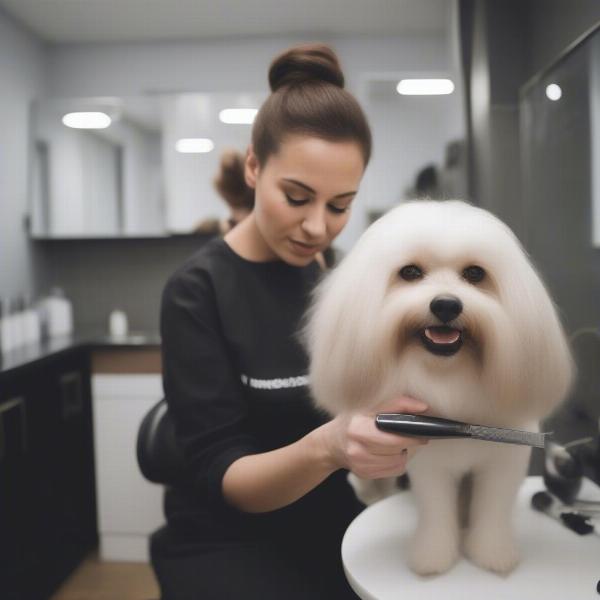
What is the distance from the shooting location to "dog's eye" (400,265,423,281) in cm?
60

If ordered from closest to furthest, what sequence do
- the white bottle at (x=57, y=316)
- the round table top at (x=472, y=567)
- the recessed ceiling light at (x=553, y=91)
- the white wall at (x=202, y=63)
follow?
the round table top at (x=472, y=567)
the recessed ceiling light at (x=553, y=91)
the white bottle at (x=57, y=316)
the white wall at (x=202, y=63)

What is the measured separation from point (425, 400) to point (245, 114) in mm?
2255

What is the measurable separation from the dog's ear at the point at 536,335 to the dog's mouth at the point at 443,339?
6 centimetres

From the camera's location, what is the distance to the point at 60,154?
268 cm

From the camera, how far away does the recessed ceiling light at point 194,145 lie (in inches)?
104

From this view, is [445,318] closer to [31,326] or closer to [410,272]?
[410,272]

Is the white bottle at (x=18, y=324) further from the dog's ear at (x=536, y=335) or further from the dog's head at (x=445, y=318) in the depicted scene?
the dog's ear at (x=536, y=335)

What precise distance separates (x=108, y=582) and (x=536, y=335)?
2.22 m

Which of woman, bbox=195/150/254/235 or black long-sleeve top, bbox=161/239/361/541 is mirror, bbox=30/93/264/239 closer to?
woman, bbox=195/150/254/235

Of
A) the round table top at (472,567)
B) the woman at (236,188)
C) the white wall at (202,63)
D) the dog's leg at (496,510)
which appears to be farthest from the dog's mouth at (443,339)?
the white wall at (202,63)

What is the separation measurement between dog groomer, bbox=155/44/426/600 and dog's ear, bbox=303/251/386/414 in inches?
5.3

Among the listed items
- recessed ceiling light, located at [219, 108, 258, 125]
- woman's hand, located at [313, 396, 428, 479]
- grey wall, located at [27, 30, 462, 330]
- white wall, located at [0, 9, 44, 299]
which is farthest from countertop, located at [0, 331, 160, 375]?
woman's hand, located at [313, 396, 428, 479]

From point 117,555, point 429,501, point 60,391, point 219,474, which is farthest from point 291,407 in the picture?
point 117,555

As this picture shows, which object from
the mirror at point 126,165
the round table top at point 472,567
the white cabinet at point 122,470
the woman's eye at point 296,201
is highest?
the mirror at point 126,165
